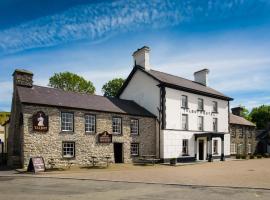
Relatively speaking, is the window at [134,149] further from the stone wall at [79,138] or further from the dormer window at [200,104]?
the dormer window at [200,104]

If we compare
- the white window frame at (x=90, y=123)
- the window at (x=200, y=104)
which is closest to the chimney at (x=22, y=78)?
the white window frame at (x=90, y=123)

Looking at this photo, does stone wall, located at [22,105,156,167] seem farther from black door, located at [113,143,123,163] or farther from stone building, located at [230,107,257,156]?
stone building, located at [230,107,257,156]

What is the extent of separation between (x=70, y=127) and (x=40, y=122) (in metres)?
2.80

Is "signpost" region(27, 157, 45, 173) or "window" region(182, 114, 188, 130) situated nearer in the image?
"signpost" region(27, 157, 45, 173)

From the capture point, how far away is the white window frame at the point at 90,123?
26078 mm

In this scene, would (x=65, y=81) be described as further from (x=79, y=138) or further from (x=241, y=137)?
(x=241, y=137)

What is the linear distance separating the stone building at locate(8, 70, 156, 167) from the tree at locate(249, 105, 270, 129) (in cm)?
5254

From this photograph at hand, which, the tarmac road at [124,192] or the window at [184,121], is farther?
the window at [184,121]

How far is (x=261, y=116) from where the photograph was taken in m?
75.1

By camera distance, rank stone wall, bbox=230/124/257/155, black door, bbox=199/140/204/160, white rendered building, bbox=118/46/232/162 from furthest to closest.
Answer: stone wall, bbox=230/124/257/155 < black door, bbox=199/140/204/160 < white rendered building, bbox=118/46/232/162

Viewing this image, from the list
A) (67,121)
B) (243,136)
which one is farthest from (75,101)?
(243,136)

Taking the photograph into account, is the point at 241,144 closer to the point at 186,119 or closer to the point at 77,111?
the point at 186,119

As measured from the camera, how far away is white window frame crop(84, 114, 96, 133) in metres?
26.1

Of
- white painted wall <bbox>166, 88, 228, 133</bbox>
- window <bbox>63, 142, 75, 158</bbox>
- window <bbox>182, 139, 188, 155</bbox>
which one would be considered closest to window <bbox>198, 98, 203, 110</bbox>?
white painted wall <bbox>166, 88, 228, 133</bbox>
